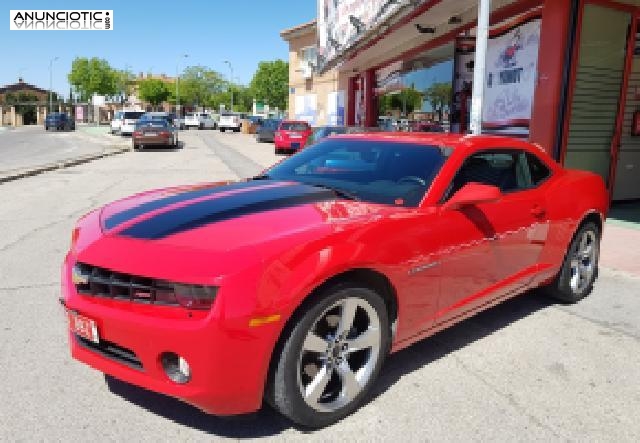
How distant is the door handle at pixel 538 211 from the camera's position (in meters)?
3.84

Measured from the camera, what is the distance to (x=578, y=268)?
15.1ft

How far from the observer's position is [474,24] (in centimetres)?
1062

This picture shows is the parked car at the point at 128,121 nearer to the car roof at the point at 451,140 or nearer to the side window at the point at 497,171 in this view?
the car roof at the point at 451,140

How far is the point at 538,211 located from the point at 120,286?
298 cm

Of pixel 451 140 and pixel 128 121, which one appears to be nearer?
pixel 451 140

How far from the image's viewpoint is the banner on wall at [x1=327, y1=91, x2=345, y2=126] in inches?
978

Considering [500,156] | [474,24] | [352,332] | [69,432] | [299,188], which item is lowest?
[69,432]

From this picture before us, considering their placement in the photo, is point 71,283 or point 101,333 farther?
point 71,283

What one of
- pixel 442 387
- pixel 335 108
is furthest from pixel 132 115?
pixel 442 387

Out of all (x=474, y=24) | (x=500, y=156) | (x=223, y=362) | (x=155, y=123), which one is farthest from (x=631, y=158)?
(x=155, y=123)

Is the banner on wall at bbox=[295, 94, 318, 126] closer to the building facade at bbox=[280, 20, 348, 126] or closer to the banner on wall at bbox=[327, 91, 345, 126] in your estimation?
the building facade at bbox=[280, 20, 348, 126]

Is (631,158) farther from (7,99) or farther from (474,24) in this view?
(7,99)

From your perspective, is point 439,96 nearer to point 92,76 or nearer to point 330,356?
point 330,356

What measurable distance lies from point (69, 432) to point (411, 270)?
6.29 ft
